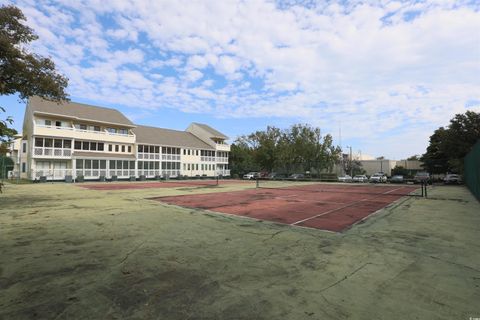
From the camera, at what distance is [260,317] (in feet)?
12.4

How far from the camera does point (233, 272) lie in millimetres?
5523

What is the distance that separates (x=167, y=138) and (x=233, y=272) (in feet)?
183

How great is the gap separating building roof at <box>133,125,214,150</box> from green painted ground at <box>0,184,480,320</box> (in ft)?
150

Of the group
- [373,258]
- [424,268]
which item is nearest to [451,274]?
[424,268]

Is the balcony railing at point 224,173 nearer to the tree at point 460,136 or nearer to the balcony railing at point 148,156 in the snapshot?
the balcony railing at point 148,156

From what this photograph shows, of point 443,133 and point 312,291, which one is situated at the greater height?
point 443,133

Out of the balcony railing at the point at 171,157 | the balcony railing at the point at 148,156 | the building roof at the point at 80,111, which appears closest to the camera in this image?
the building roof at the point at 80,111

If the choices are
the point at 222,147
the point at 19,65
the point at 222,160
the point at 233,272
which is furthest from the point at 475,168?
the point at 222,160

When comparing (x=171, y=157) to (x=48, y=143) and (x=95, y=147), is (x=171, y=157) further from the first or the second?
(x=48, y=143)

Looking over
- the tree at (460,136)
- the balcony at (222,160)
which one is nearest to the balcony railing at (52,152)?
the balcony at (222,160)

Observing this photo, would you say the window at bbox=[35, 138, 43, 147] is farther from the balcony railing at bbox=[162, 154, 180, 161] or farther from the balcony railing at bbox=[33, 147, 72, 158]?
the balcony railing at bbox=[162, 154, 180, 161]

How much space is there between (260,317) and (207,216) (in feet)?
28.2

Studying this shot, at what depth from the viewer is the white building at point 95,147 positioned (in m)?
39.5

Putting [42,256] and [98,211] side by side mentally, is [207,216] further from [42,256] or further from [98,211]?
[42,256]
